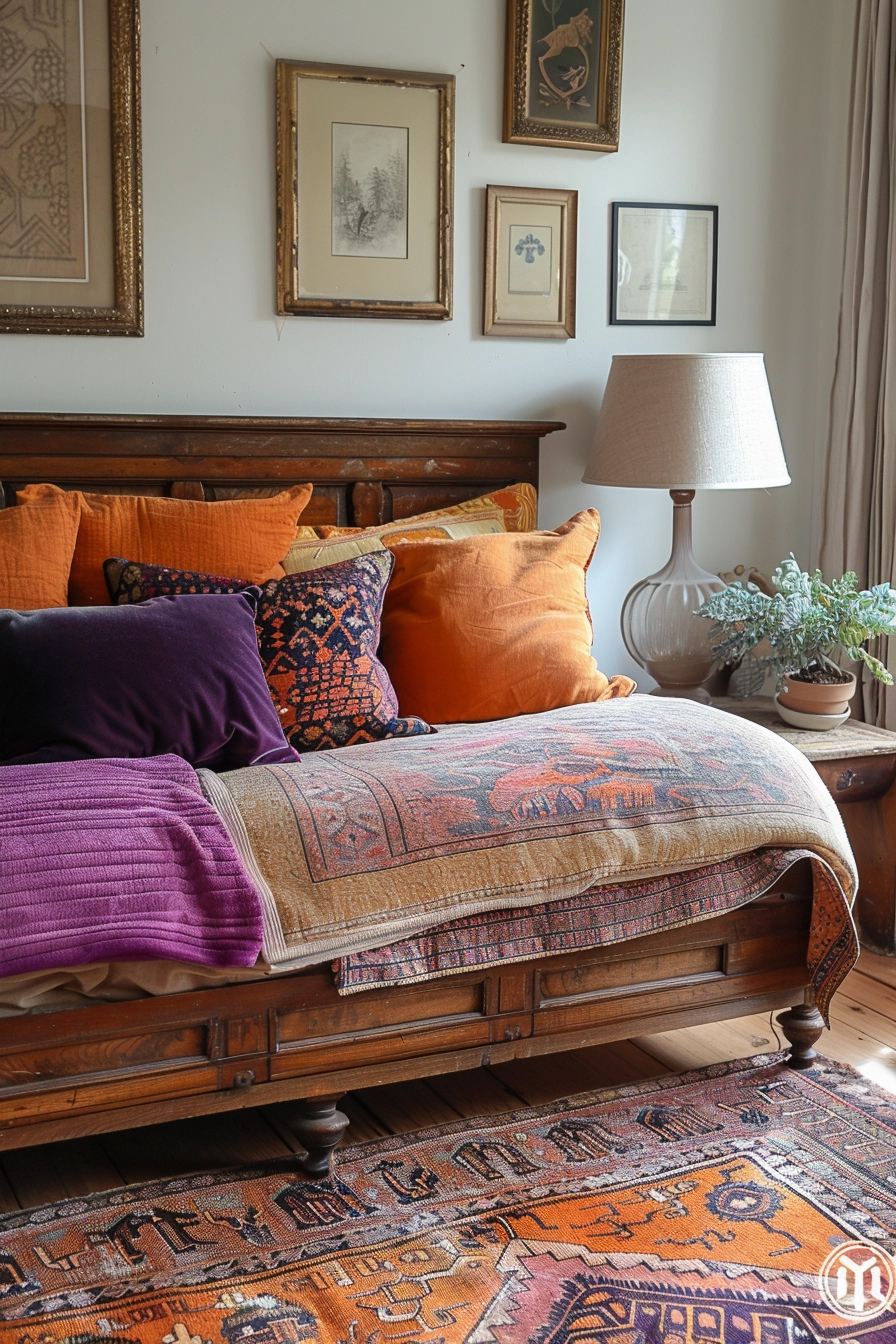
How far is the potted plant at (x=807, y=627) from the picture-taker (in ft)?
8.71

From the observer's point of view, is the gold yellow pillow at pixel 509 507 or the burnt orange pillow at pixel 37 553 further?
the gold yellow pillow at pixel 509 507

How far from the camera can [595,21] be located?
298 cm

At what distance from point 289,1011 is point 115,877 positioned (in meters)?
0.34

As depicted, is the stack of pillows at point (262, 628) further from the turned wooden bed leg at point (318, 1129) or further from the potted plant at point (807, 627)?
the turned wooden bed leg at point (318, 1129)

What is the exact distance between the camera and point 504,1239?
176 cm

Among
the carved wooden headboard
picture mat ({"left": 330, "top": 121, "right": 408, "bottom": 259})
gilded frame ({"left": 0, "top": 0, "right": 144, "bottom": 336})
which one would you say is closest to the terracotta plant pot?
the carved wooden headboard

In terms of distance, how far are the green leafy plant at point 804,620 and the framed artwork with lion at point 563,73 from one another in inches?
45.6

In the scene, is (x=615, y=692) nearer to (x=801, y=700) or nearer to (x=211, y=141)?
(x=801, y=700)

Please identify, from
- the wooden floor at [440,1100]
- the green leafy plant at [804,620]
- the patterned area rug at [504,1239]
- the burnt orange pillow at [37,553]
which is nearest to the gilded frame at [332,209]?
the burnt orange pillow at [37,553]

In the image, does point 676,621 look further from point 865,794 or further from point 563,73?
point 563,73

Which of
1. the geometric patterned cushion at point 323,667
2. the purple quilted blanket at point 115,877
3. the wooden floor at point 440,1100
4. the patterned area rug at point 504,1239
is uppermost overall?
the geometric patterned cushion at point 323,667

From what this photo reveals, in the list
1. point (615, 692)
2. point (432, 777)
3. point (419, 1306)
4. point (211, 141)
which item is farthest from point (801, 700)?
point (211, 141)

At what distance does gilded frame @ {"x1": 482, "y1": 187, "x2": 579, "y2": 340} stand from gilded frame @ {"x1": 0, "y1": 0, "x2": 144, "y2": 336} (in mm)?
820
